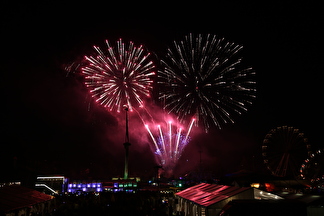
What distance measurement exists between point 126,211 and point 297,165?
25.8m

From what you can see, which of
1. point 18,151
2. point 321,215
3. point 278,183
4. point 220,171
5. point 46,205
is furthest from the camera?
point 220,171

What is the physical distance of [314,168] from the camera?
2950 cm

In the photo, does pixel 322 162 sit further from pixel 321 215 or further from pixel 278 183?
pixel 321 215

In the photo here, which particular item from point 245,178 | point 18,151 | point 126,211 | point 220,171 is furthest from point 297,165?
point 220,171

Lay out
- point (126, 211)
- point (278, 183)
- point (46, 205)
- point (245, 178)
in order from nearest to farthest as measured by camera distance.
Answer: point (126, 211) < point (46, 205) < point (245, 178) < point (278, 183)

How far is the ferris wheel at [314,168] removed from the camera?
29.0m

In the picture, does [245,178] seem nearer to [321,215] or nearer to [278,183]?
[278,183]

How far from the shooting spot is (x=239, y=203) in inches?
356

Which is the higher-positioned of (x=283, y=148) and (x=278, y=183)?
(x=283, y=148)

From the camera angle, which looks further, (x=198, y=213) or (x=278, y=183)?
(x=278, y=183)

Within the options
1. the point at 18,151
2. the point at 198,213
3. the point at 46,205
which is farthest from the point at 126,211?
the point at 18,151

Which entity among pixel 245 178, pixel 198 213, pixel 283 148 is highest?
pixel 283 148

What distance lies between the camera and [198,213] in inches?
522

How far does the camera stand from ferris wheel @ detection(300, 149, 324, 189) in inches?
1141
